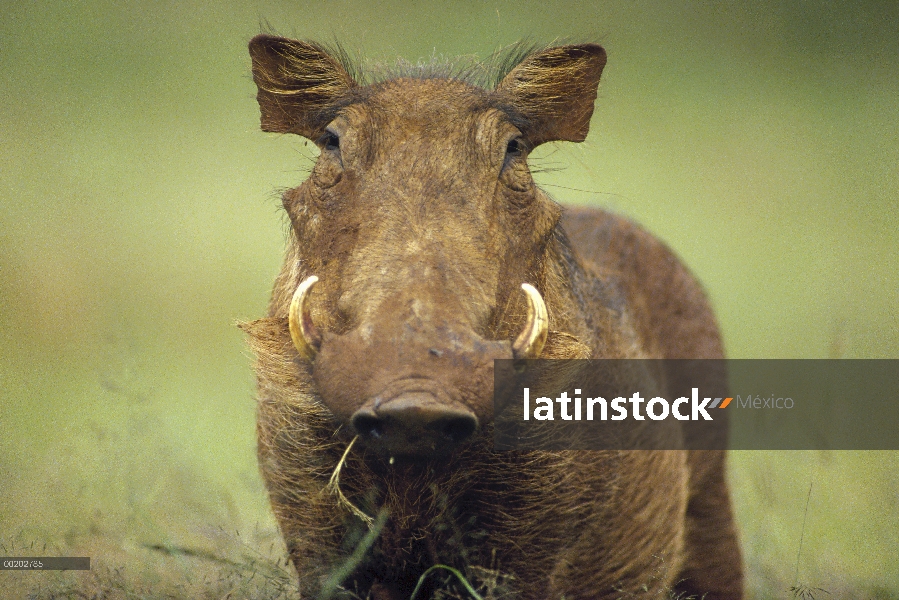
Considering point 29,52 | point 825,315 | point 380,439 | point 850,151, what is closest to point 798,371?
point 825,315

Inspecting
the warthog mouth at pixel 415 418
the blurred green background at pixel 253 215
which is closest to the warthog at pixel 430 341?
the warthog mouth at pixel 415 418

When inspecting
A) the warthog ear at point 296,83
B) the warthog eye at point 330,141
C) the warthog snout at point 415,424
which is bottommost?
the warthog snout at point 415,424

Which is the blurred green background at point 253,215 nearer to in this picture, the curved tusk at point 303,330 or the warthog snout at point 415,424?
the curved tusk at point 303,330

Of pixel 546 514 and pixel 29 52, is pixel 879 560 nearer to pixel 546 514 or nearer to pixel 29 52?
pixel 546 514

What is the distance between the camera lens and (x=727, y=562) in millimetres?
4805

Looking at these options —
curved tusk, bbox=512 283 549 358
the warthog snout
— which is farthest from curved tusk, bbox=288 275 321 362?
curved tusk, bbox=512 283 549 358

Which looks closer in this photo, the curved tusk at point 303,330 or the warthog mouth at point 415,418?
the warthog mouth at point 415,418

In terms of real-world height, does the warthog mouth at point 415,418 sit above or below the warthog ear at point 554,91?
below

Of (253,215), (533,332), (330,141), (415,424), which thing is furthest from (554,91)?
(253,215)

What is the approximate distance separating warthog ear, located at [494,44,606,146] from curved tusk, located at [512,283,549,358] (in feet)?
2.98

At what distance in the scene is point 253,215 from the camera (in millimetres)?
11594

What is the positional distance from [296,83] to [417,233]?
1.06 m

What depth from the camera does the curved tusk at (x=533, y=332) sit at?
259 centimetres

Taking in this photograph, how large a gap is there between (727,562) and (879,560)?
1.51 m
